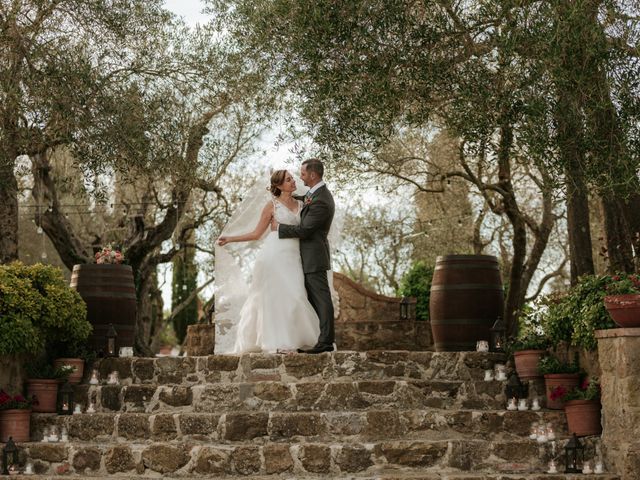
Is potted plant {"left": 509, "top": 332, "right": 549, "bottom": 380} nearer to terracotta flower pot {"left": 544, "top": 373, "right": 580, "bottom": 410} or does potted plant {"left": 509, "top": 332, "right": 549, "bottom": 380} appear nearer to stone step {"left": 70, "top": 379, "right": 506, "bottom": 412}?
stone step {"left": 70, "top": 379, "right": 506, "bottom": 412}

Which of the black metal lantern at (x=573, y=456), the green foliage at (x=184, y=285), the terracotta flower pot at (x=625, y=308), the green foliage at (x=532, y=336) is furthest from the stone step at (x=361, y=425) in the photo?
Result: the green foliage at (x=184, y=285)

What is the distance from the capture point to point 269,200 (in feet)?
40.4

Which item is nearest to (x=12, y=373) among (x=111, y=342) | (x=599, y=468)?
(x=111, y=342)

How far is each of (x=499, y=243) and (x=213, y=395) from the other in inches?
608

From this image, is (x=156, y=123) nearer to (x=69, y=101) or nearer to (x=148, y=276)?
(x=69, y=101)

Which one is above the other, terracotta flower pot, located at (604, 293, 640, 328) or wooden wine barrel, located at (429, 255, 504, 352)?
wooden wine barrel, located at (429, 255, 504, 352)

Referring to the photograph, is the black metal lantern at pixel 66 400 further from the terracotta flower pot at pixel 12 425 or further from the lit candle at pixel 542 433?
the lit candle at pixel 542 433

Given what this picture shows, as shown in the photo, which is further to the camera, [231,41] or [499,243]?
[499,243]

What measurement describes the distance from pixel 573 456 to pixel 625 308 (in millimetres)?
1477

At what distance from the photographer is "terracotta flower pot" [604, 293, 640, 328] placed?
895 centimetres

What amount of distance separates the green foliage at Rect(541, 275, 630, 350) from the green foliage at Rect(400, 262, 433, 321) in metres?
8.56

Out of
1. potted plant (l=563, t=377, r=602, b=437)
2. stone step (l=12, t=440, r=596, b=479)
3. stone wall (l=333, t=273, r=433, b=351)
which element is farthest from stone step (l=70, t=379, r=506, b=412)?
stone wall (l=333, t=273, r=433, b=351)

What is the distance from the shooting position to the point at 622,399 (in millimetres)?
8883

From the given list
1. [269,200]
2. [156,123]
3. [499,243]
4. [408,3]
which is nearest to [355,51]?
[408,3]
